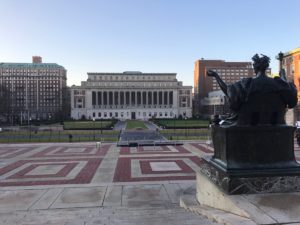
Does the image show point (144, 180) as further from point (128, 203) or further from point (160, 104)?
point (160, 104)

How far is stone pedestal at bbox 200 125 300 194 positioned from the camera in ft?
22.9

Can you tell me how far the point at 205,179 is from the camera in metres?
8.32

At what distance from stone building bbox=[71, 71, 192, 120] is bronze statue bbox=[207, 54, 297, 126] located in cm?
14778

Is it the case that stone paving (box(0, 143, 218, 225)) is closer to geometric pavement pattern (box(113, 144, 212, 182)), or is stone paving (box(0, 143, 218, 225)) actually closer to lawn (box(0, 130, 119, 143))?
geometric pavement pattern (box(113, 144, 212, 182))

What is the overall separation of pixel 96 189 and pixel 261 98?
8198mm

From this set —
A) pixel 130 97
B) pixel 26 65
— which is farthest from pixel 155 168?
pixel 26 65

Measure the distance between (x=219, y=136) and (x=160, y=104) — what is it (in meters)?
154

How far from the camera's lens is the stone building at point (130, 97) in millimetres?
156625

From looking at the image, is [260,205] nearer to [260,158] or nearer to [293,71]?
[260,158]

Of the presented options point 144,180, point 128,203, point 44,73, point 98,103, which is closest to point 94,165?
point 144,180

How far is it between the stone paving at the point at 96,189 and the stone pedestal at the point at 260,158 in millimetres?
1324

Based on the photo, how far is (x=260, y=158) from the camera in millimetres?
7336

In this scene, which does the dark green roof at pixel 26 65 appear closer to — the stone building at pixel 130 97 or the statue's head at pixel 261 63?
the stone building at pixel 130 97

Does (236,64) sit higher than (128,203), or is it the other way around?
(236,64)
